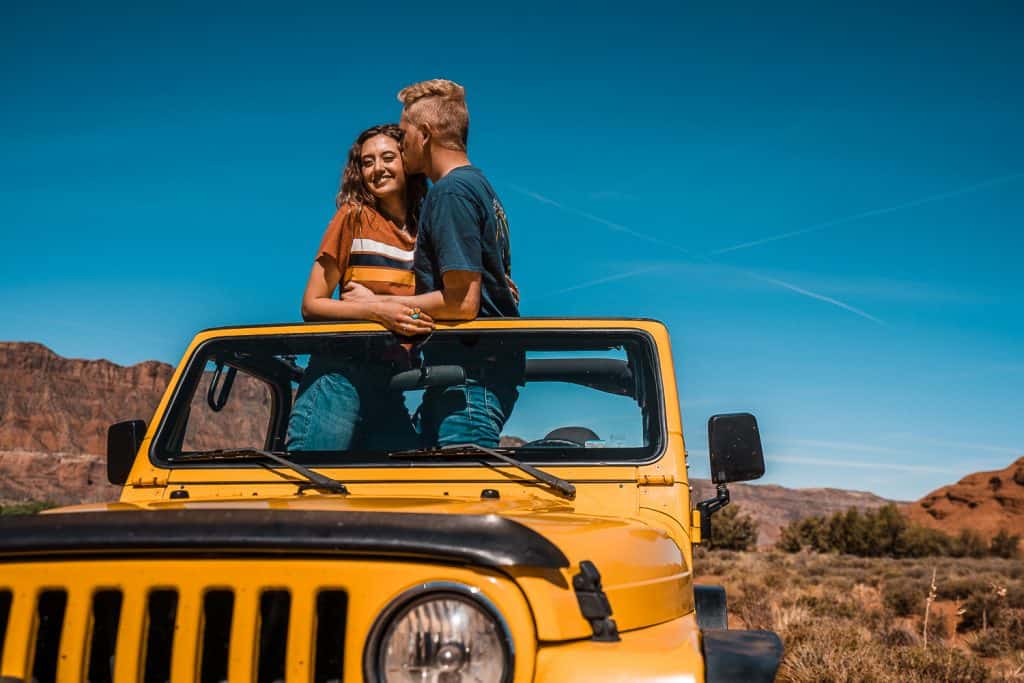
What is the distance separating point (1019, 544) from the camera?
35.0 metres

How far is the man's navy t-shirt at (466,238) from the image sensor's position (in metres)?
3.21

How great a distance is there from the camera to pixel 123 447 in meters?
3.24

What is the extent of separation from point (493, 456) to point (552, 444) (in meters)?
0.30

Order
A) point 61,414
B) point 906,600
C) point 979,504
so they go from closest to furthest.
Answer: point 906,600
point 979,504
point 61,414

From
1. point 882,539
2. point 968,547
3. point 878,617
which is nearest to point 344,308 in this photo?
point 878,617

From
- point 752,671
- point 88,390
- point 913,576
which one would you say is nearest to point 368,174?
point 752,671

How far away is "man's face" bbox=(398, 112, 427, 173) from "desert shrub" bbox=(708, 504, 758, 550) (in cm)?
3050

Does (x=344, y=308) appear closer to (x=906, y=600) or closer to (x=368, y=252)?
(x=368, y=252)

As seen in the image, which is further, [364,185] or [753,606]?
[753,606]

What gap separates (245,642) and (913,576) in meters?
21.4

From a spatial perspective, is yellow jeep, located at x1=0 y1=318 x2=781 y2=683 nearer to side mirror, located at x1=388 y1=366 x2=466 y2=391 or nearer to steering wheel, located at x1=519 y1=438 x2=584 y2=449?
steering wheel, located at x1=519 y1=438 x2=584 y2=449

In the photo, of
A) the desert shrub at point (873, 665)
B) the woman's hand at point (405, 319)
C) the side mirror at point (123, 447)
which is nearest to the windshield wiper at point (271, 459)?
the side mirror at point (123, 447)

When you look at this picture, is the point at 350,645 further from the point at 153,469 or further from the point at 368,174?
the point at 368,174

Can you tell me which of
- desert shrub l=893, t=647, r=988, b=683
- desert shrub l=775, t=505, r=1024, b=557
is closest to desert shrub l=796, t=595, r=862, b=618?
desert shrub l=893, t=647, r=988, b=683
